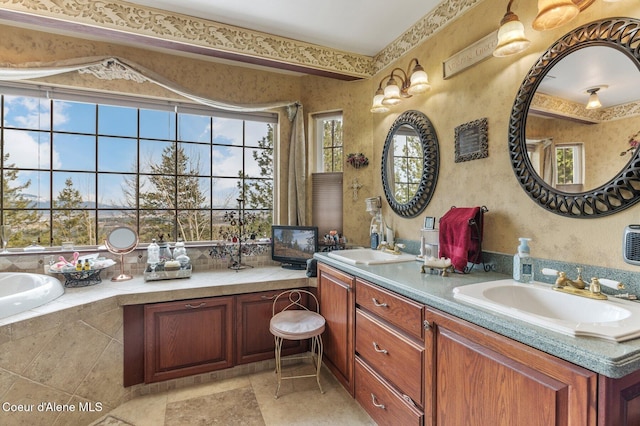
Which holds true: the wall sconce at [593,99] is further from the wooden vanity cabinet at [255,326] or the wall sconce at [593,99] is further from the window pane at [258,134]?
Answer: the window pane at [258,134]

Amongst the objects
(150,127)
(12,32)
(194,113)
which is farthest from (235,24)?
(12,32)

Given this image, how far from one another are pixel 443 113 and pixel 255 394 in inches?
96.2

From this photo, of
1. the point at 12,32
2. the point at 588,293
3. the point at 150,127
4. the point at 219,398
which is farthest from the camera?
the point at 150,127

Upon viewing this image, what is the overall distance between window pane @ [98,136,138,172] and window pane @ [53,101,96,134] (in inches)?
5.9

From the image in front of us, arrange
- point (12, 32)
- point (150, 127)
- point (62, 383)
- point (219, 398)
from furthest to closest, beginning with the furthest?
point (150, 127), point (12, 32), point (219, 398), point (62, 383)

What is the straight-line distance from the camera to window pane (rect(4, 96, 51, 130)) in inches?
95.5

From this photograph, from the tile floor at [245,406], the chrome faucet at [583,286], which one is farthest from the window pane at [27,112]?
the chrome faucet at [583,286]

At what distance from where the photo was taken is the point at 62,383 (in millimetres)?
1785

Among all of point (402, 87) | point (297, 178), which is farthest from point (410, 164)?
point (297, 178)

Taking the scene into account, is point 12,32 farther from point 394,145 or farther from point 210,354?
point 394,145

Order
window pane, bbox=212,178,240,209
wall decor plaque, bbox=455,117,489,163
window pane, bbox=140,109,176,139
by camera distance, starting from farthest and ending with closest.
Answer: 1. window pane, bbox=212,178,240,209
2. window pane, bbox=140,109,176,139
3. wall decor plaque, bbox=455,117,489,163

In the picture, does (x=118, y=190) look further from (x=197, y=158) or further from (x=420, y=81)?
(x=420, y=81)

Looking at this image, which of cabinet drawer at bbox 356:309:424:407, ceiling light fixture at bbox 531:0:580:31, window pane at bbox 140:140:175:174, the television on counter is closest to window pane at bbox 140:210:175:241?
window pane at bbox 140:140:175:174

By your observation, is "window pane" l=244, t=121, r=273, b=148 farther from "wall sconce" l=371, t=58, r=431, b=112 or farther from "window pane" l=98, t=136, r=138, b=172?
"wall sconce" l=371, t=58, r=431, b=112
